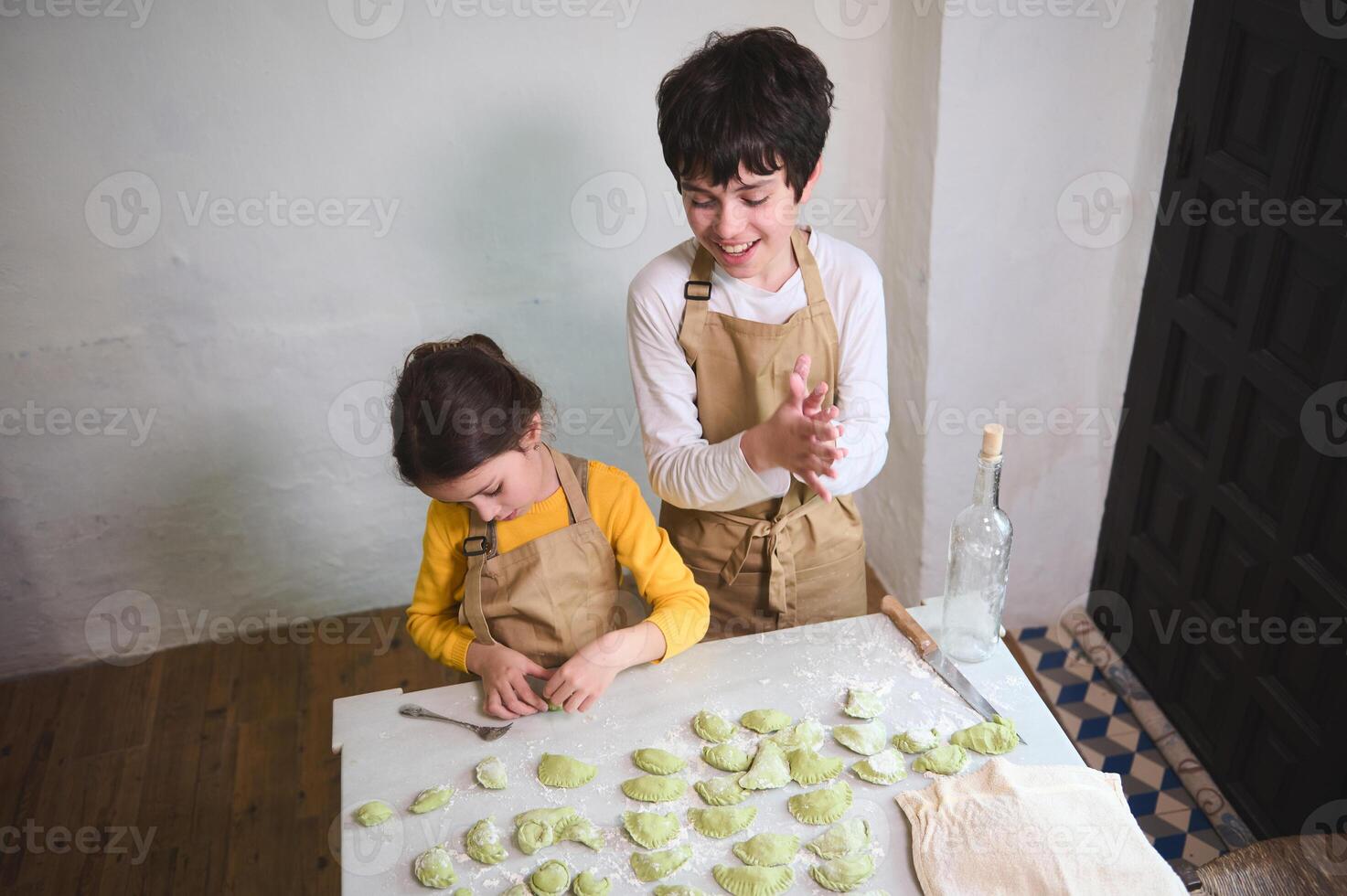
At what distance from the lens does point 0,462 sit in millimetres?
2668

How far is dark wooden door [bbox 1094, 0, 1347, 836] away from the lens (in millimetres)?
2021

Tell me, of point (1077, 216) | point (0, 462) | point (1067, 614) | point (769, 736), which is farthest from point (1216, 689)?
point (0, 462)

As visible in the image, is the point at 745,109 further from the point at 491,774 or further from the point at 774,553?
the point at 491,774

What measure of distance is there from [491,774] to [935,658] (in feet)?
2.28

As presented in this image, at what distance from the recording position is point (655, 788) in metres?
1.41

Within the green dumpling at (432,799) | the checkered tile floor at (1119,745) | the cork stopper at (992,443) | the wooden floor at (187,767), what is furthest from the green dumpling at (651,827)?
the checkered tile floor at (1119,745)

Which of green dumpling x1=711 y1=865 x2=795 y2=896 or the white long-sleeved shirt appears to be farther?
the white long-sleeved shirt

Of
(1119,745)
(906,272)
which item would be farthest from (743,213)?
(1119,745)

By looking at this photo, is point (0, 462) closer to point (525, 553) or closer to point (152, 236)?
point (152, 236)

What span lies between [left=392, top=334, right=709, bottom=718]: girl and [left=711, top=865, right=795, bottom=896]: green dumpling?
0.37 meters

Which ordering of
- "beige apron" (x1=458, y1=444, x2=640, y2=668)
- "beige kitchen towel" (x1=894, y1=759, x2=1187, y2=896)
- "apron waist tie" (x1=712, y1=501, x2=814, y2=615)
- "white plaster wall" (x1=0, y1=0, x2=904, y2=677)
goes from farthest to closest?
"white plaster wall" (x1=0, y1=0, x2=904, y2=677)
"apron waist tie" (x1=712, y1=501, x2=814, y2=615)
"beige apron" (x1=458, y1=444, x2=640, y2=668)
"beige kitchen towel" (x1=894, y1=759, x2=1187, y2=896)

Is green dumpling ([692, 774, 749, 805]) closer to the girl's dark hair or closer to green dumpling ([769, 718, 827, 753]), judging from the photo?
green dumpling ([769, 718, 827, 753])

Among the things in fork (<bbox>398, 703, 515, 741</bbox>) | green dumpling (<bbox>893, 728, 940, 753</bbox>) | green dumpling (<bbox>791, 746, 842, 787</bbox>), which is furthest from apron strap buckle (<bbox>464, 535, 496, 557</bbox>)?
green dumpling (<bbox>893, 728, 940, 753</bbox>)

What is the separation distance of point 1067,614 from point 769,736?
75.0 inches
